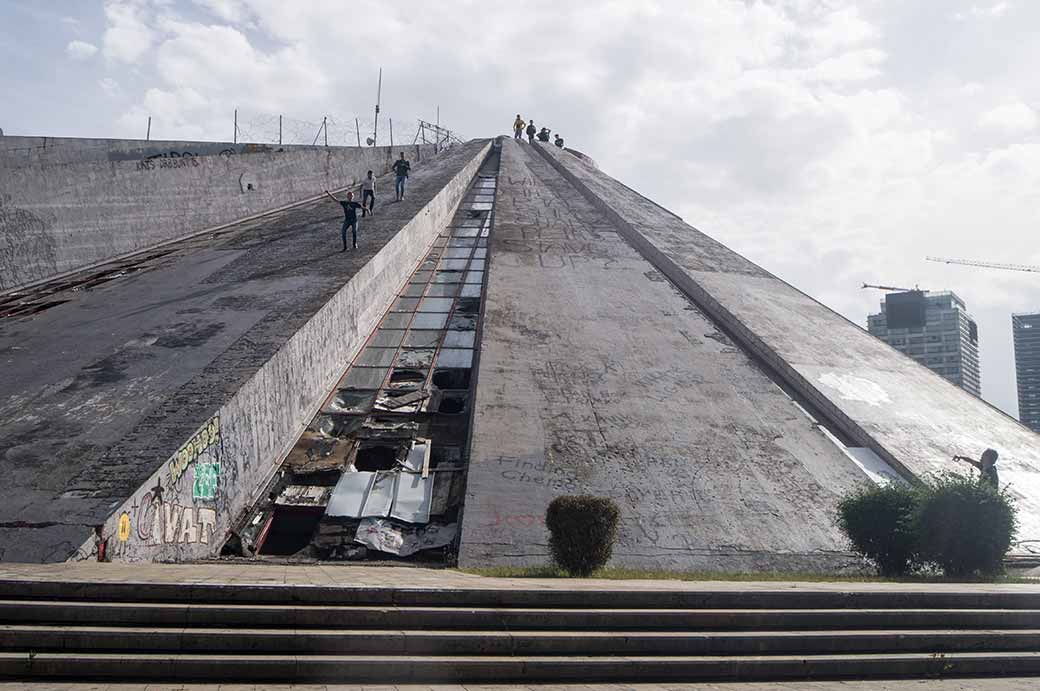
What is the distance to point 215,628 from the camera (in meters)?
5.30

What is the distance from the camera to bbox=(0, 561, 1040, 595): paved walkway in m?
5.83

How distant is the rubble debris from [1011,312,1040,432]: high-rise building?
7638 cm

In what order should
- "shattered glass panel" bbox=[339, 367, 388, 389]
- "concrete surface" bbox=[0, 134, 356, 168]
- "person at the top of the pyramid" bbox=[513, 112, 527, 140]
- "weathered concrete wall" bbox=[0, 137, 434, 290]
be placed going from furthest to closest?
"person at the top of the pyramid" bbox=[513, 112, 527, 140], "concrete surface" bbox=[0, 134, 356, 168], "weathered concrete wall" bbox=[0, 137, 434, 290], "shattered glass panel" bbox=[339, 367, 388, 389]

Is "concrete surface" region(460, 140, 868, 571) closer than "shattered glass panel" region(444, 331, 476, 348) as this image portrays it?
Yes

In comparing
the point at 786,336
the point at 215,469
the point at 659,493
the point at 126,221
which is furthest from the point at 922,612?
the point at 126,221

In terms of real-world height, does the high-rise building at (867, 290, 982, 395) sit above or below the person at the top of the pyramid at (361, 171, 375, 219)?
below

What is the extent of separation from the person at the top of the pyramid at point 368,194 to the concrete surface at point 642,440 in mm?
3422

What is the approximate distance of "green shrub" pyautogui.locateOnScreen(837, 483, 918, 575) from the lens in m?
8.36

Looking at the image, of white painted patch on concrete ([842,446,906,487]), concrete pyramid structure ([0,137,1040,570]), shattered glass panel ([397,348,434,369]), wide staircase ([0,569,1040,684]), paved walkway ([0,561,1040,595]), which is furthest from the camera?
shattered glass panel ([397,348,434,369])

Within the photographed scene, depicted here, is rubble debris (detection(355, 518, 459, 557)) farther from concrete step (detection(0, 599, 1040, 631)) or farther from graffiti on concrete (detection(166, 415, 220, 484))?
concrete step (detection(0, 599, 1040, 631))

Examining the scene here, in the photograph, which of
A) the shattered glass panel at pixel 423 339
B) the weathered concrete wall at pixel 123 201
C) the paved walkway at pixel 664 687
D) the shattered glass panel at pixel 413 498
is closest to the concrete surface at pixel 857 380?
the paved walkway at pixel 664 687

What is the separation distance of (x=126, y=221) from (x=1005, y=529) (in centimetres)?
1637

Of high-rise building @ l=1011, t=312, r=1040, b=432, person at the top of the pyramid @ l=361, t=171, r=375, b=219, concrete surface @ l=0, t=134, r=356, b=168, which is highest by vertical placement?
concrete surface @ l=0, t=134, r=356, b=168

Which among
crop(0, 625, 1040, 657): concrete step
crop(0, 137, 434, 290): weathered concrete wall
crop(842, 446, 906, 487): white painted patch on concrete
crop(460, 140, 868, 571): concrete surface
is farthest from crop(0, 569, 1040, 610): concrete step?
crop(0, 137, 434, 290): weathered concrete wall
